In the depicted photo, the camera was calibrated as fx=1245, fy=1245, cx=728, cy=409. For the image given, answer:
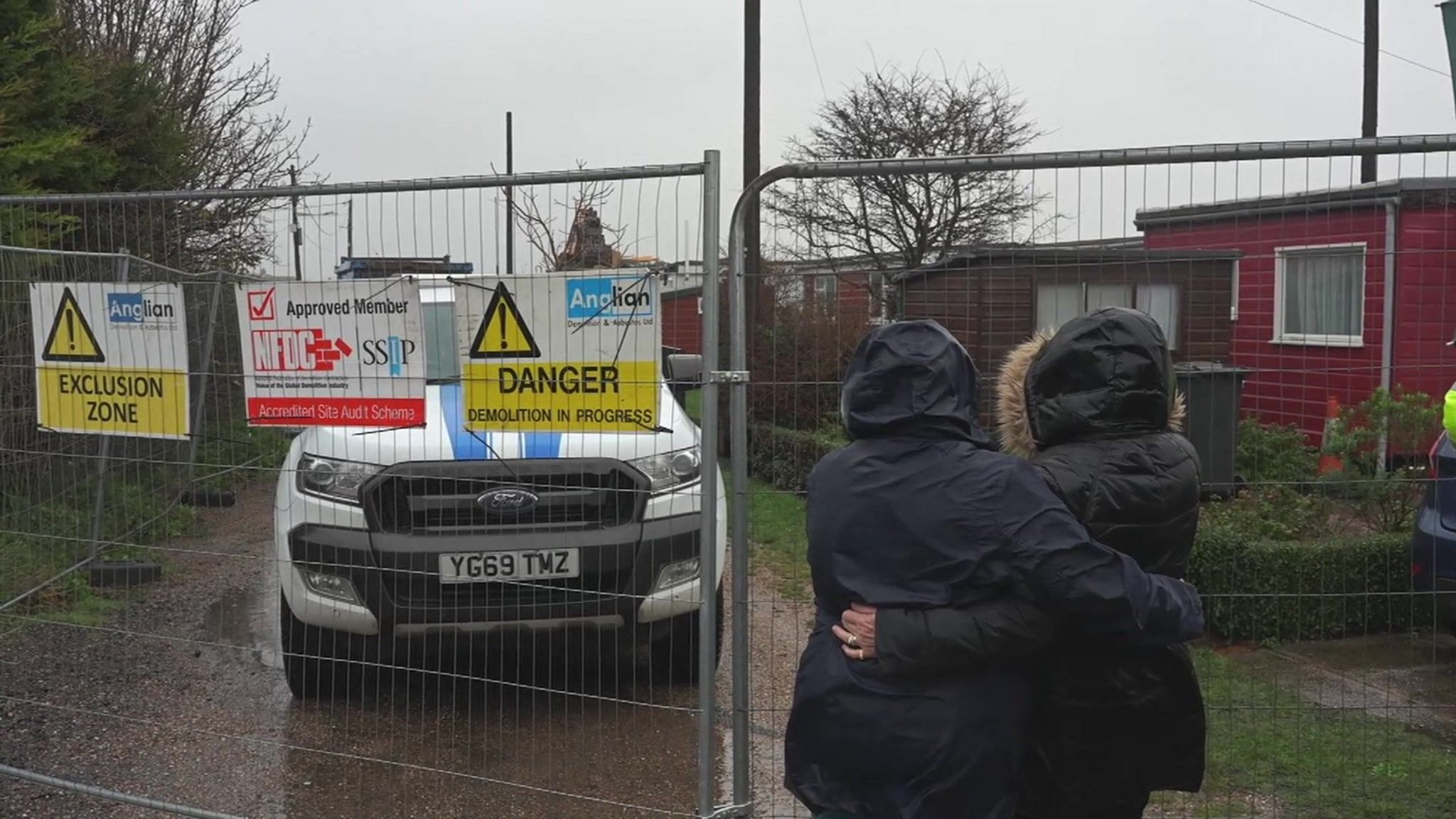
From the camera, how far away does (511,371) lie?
3641 mm

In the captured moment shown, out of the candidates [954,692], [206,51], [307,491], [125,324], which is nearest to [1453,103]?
[954,692]

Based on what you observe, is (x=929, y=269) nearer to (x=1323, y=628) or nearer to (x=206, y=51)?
(x=1323, y=628)

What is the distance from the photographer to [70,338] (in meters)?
4.48

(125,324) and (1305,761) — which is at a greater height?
(125,324)

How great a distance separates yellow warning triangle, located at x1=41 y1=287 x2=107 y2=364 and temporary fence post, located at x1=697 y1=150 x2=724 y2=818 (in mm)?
2337

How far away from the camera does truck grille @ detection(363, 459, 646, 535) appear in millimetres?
4012

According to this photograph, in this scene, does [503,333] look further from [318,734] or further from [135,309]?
[318,734]

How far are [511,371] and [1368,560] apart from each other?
13.6 ft

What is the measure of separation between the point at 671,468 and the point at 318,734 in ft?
6.92

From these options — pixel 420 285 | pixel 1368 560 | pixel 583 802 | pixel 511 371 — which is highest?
pixel 420 285

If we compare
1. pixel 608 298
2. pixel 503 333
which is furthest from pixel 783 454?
pixel 503 333

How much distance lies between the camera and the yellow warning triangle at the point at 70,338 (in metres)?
4.43

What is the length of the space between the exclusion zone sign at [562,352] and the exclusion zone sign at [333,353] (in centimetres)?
24

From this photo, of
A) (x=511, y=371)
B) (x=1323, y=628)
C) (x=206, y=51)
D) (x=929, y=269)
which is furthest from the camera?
(x=206, y=51)
